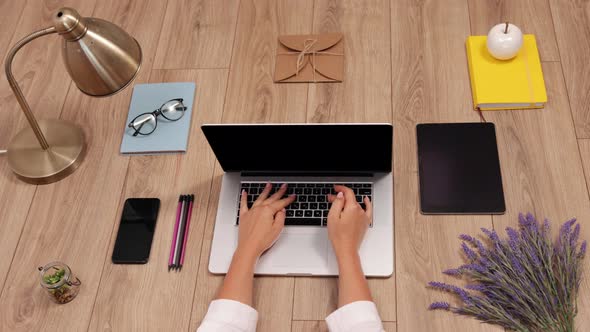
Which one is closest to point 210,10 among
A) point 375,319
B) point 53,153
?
point 53,153

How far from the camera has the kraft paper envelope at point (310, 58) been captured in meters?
1.63

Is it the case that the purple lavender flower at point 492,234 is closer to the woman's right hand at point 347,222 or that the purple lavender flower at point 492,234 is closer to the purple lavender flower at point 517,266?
the purple lavender flower at point 517,266

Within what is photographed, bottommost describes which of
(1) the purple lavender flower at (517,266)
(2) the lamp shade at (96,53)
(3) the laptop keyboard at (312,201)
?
(1) the purple lavender flower at (517,266)

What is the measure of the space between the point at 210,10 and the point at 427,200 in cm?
92

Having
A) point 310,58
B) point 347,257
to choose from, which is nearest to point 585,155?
point 347,257

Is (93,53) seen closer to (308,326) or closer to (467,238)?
(308,326)

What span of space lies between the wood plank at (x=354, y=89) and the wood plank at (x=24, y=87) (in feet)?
2.50

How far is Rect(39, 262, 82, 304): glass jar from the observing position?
52.6 inches

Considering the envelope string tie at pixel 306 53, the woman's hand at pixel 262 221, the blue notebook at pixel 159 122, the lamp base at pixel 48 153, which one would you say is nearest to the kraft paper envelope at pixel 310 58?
the envelope string tie at pixel 306 53

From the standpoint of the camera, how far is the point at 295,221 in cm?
140

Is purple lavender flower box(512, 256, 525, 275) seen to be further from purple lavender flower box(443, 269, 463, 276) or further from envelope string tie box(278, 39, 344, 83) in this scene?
envelope string tie box(278, 39, 344, 83)

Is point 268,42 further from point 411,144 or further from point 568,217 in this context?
point 568,217

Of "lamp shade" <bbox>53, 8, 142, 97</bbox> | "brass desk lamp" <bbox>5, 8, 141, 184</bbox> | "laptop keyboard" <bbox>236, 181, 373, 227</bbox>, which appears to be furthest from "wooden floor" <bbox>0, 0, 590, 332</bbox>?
"lamp shade" <bbox>53, 8, 142, 97</bbox>

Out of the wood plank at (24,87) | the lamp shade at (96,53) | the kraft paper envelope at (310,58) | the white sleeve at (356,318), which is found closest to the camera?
the lamp shade at (96,53)
